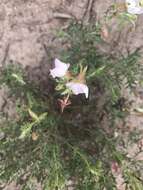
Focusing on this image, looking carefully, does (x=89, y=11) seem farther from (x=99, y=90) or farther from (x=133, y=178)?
(x=133, y=178)

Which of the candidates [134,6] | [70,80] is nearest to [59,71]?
[70,80]

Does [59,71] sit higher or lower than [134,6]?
lower

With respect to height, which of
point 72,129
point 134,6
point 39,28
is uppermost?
point 134,6

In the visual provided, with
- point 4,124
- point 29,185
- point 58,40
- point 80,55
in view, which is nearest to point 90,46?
point 80,55

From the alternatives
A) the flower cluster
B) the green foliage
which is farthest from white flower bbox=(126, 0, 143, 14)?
the flower cluster

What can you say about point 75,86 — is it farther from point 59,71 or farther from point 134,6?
point 134,6

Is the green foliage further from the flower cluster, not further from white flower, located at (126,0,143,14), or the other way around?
white flower, located at (126,0,143,14)
